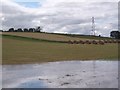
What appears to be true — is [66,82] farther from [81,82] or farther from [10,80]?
[10,80]

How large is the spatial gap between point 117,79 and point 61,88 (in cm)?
345

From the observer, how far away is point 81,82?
47.3 feet

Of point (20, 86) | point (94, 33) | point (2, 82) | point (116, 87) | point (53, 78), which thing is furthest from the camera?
point (94, 33)

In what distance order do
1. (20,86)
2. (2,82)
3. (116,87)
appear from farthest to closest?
(2,82) < (20,86) < (116,87)

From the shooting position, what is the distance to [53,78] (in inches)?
632

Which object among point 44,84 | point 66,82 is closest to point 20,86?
point 44,84

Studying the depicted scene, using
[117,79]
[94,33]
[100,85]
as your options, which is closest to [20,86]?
[100,85]

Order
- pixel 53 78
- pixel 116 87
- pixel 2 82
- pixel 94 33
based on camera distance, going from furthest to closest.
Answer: pixel 94 33 < pixel 53 78 < pixel 2 82 < pixel 116 87

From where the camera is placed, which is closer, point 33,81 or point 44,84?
point 44,84

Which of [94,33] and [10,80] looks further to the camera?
[94,33]

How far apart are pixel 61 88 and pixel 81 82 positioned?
6.01ft

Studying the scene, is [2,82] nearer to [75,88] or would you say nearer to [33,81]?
[33,81]

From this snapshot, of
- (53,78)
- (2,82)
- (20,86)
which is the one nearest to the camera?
(20,86)

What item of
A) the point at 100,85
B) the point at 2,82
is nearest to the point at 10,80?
the point at 2,82
